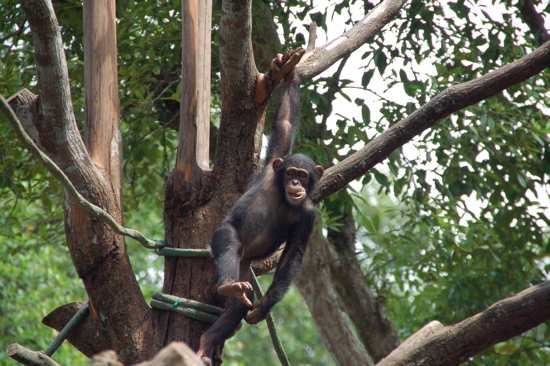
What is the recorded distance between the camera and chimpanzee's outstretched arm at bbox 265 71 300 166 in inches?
144

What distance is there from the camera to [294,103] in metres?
3.68

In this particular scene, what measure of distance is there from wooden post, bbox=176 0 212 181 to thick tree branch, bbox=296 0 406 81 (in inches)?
30.0

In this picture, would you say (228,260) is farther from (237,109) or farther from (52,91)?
(52,91)

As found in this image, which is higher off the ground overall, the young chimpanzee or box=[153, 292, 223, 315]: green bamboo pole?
the young chimpanzee

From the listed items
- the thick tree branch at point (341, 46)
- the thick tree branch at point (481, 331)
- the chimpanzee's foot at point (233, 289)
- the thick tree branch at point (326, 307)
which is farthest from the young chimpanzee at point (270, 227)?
the thick tree branch at point (326, 307)

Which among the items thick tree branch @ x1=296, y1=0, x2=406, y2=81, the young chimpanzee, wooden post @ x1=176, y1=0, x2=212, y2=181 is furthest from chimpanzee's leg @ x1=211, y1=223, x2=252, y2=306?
thick tree branch @ x1=296, y1=0, x2=406, y2=81

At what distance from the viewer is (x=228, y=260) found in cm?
276

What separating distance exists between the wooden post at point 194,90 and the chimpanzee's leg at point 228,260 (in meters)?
0.38

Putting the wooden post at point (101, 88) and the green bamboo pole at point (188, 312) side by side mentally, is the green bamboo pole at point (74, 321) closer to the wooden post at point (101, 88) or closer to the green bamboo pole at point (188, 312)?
the green bamboo pole at point (188, 312)

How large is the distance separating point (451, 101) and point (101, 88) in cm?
196

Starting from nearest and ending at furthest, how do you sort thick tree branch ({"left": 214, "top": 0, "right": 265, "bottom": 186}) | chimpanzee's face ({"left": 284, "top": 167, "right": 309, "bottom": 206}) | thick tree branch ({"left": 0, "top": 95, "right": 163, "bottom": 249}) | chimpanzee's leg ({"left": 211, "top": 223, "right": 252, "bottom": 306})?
thick tree branch ({"left": 0, "top": 95, "right": 163, "bottom": 249}) < chimpanzee's leg ({"left": 211, "top": 223, "right": 252, "bottom": 306}) < thick tree branch ({"left": 214, "top": 0, "right": 265, "bottom": 186}) < chimpanzee's face ({"left": 284, "top": 167, "right": 309, "bottom": 206})

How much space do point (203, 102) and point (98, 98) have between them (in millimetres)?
579

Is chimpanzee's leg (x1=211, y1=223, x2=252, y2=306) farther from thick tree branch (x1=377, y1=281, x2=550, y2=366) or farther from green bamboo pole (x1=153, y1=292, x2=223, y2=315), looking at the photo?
thick tree branch (x1=377, y1=281, x2=550, y2=366)

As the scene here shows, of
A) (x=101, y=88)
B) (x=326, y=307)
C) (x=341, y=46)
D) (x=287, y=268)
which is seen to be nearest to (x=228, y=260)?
(x=287, y=268)
